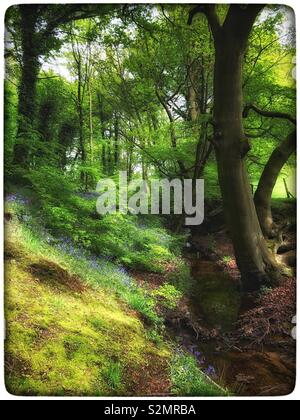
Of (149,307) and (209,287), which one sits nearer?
(149,307)

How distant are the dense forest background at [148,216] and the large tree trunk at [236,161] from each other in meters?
0.02

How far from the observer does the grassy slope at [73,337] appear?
3162 millimetres

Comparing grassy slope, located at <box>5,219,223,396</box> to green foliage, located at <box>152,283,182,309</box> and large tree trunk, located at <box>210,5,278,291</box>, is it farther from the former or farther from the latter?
large tree trunk, located at <box>210,5,278,291</box>

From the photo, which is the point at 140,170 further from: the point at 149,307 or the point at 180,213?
the point at 149,307

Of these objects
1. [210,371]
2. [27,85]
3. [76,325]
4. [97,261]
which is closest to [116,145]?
[27,85]

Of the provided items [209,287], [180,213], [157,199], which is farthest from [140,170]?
[209,287]

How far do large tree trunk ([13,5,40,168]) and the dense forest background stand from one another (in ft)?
0.04

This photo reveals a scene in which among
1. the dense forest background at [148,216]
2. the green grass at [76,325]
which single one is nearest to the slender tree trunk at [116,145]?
the dense forest background at [148,216]

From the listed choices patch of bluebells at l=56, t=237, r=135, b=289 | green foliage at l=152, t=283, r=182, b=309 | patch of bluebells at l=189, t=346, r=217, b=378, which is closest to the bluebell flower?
patch of bluebells at l=189, t=346, r=217, b=378

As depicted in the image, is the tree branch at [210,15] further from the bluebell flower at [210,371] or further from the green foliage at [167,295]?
the bluebell flower at [210,371]

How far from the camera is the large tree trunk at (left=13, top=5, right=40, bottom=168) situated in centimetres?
351

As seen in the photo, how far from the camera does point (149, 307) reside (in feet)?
11.9
